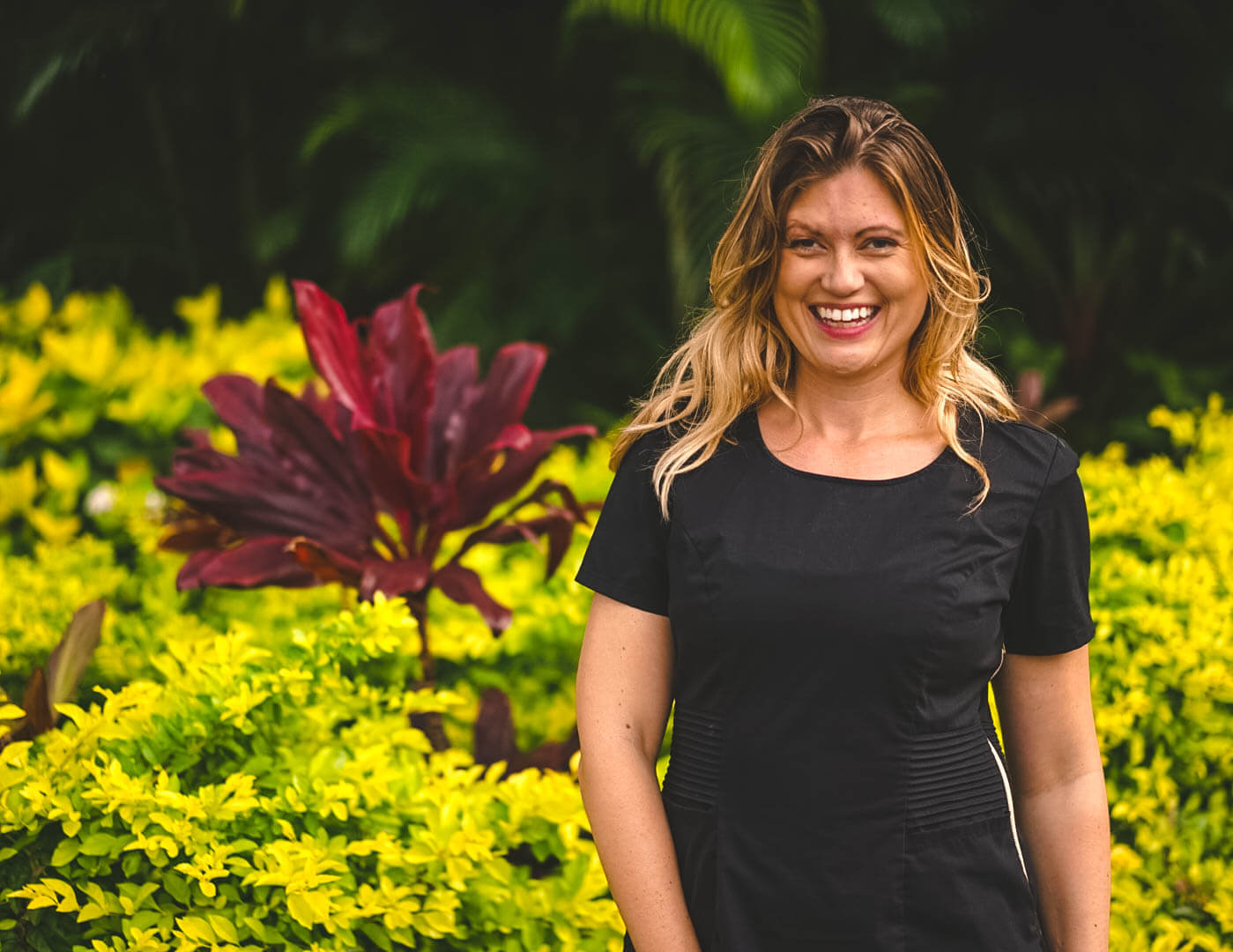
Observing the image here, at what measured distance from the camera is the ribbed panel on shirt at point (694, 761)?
139 centimetres

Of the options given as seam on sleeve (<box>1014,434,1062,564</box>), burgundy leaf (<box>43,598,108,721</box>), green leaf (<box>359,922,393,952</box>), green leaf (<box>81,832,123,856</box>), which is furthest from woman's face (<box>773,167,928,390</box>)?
burgundy leaf (<box>43,598,108,721</box>)

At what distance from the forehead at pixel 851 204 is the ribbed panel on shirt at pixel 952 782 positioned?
60cm

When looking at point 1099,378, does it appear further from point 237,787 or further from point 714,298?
point 237,787

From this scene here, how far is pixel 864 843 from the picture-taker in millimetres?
1334

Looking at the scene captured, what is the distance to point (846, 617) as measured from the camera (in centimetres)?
131

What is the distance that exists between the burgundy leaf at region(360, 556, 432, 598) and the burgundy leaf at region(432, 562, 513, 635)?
0.12 ft

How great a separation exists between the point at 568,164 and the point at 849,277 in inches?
136

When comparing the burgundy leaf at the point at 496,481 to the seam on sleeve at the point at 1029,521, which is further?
the burgundy leaf at the point at 496,481

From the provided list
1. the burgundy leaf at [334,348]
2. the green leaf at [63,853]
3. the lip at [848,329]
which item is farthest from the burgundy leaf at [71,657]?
the lip at [848,329]

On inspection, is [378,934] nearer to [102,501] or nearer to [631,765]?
[631,765]

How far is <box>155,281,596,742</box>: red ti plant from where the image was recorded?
7.13 ft

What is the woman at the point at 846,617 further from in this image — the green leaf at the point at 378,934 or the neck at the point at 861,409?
the green leaf at the point at 378,934

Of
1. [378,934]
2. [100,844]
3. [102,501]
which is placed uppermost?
[102,501]

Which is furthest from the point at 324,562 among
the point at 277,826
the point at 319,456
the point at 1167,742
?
the point at 1167,742
